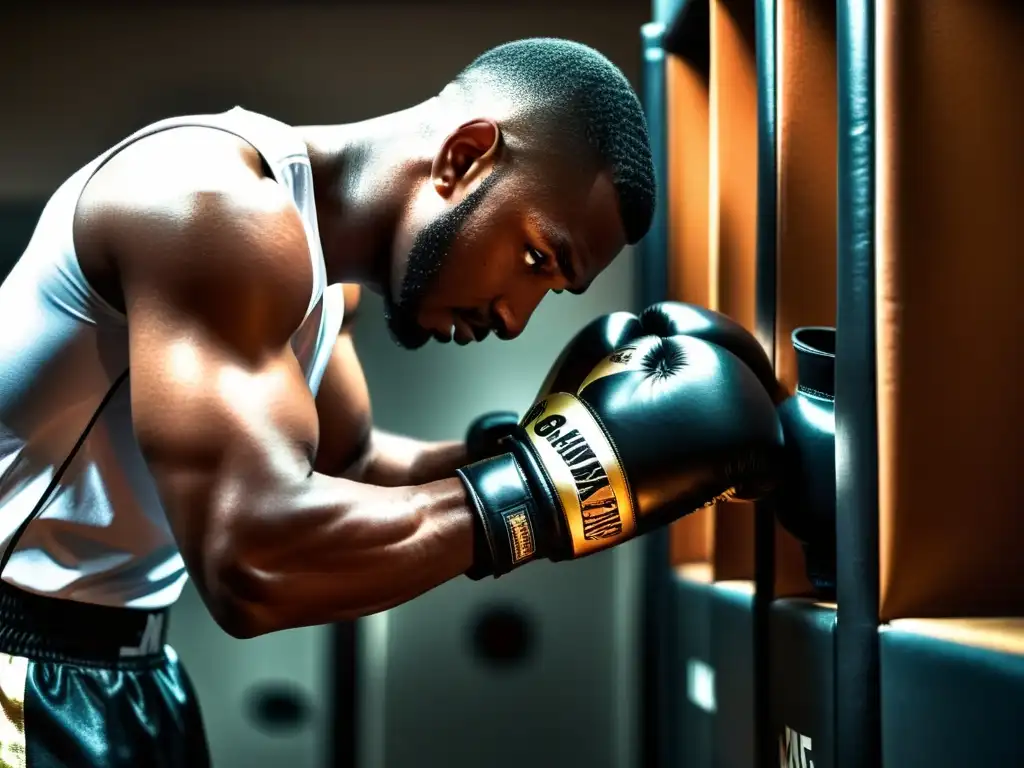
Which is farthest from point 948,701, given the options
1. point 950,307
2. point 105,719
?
point 105,719

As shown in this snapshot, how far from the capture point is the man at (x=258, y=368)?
938 millimetres

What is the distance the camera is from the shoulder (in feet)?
3.08

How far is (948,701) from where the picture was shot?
33.4 inches

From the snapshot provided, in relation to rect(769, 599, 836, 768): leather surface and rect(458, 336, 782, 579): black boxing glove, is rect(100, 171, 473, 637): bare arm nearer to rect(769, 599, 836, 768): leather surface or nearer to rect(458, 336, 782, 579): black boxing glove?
rect(458, 336, 782, 579): black boxing glove

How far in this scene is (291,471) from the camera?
0.94 meters

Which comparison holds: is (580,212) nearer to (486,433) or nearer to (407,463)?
(486,433)

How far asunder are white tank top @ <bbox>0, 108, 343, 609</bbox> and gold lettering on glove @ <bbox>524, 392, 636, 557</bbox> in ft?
1.02

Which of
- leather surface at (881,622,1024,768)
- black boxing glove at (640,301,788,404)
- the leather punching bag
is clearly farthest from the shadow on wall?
leather surface at (881,622,1024,768)

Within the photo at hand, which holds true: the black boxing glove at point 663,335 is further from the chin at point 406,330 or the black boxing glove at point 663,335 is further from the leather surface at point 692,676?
the leather surface at point 692,676

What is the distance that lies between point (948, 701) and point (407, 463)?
0.99m

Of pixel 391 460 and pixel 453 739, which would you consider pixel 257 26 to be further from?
pixel 453 739

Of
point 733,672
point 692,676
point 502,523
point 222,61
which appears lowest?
point 692,676

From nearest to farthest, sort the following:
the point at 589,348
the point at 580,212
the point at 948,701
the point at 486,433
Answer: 1. the point at 948,701
2. the point at 580,212
3. the point at 589,348
4. the point at 486,433

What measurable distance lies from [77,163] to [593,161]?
2.50 m
